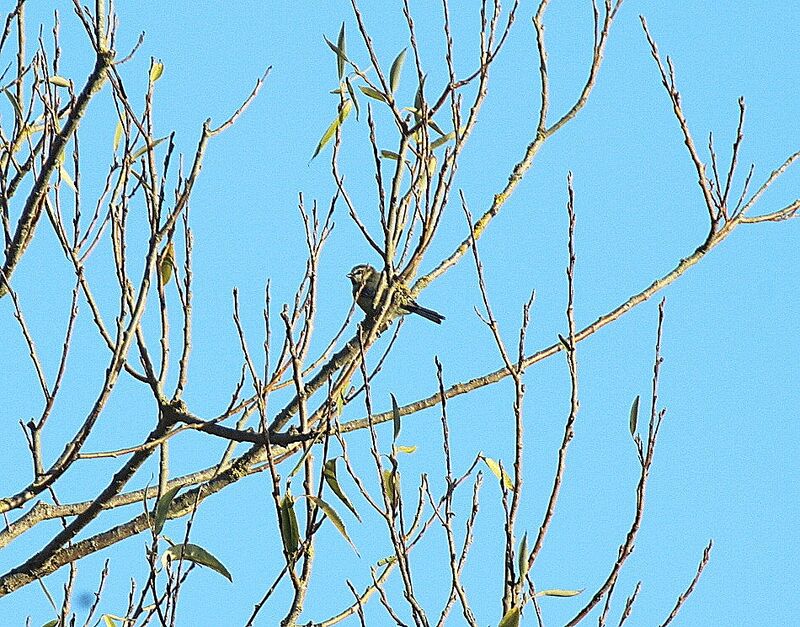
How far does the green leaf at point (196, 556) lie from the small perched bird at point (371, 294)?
866 mm

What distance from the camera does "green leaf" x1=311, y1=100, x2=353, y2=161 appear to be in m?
4.20

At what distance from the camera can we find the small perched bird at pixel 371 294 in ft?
12.3

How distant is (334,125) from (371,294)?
3921 mm

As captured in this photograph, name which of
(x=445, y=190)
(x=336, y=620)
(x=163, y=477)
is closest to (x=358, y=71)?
(x=445, y=190)

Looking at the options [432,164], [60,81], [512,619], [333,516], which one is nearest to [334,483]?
[333,516]

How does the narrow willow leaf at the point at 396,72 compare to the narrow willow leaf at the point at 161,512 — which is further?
the narrow willow leaf at the point at 396,72

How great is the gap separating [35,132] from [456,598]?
7.93ft

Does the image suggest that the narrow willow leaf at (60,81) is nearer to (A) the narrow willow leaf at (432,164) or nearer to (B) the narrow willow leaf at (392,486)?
(A) the narrow willow leaf at (432,164)

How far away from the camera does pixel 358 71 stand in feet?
13.5

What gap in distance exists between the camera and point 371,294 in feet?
26.8

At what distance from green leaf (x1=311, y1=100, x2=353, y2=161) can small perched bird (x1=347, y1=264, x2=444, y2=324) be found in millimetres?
501

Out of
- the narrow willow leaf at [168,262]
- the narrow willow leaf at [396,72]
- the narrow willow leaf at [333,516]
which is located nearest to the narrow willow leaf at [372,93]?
the narrow willow leaf at [396,72]

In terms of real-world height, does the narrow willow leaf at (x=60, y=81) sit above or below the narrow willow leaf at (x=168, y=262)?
above

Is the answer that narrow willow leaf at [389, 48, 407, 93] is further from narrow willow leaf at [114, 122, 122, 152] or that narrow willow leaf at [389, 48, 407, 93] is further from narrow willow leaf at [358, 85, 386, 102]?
narrow willow leaf at [114, 122, 122, 152]
